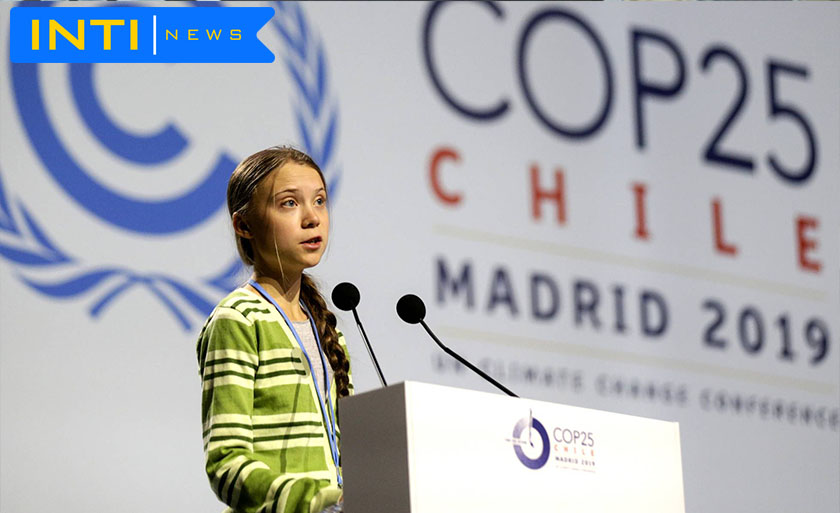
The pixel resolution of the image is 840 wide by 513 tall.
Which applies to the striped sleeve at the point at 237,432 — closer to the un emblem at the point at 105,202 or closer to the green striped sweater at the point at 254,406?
the green striped sweater at the point at 254,406

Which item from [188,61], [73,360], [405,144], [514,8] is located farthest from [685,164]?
[73,360]

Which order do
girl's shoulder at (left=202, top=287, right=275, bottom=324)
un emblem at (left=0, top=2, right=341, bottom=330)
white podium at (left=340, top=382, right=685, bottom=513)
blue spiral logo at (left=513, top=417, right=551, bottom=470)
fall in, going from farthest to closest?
un emblem at (left=0, top=2, right=341, bottom=330) → girl's shoulder at (left=202, top=287, right=275, bottom=324) → blue spiral logo at (left=513, top=417, right=551, bottom=470) → white podium at (left=340, top=382, right=685, bottom=513)

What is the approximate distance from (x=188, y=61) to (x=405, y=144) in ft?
2.33

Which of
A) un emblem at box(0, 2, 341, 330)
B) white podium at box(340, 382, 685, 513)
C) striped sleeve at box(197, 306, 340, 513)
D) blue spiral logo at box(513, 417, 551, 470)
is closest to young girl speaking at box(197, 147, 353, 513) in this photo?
striped sleeve at box(197, 306, 340, 513)

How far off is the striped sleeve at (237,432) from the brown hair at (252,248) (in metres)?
0.19

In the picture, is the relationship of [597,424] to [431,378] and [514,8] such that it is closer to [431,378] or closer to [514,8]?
[431,378]

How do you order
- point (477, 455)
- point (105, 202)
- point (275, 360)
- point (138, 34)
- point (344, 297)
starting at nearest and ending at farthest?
1. point (477, 455)
2. point (275, 360)
3. point (344, 297)
4. point (105, 202)
5. point (138, 34)

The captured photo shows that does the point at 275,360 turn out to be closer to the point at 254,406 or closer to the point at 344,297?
the point at 254,406

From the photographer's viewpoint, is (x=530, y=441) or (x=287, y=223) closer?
(x=530, y=441)

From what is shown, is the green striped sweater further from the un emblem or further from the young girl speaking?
the un emblem

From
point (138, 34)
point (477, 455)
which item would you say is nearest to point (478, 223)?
point (138, 34)

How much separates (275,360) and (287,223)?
264 millimetres

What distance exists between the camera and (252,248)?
2328mm

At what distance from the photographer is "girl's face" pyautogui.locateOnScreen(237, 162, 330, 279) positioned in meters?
2.26
